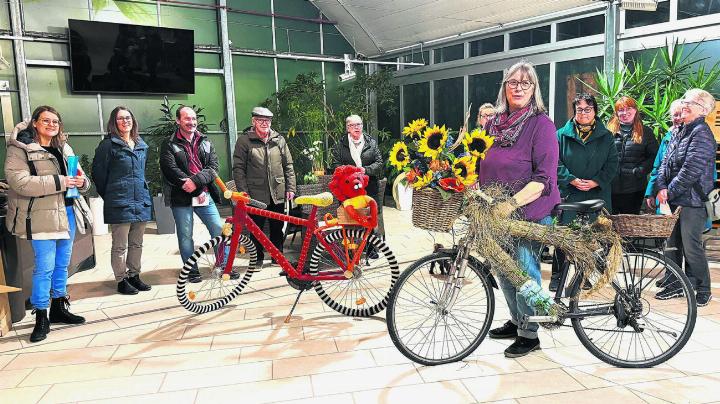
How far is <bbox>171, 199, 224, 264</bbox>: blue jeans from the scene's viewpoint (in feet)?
14.5

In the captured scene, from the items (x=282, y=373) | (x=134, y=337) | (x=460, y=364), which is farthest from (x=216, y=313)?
(x=460, y=364)

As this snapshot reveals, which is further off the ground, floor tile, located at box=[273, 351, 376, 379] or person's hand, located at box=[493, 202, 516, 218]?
person's hand, located at box=[493, 202, 516, 218]

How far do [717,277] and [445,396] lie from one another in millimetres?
3227

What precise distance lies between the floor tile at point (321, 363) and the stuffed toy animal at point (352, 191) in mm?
940

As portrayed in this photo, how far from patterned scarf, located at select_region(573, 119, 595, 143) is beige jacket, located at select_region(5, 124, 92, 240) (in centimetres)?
356

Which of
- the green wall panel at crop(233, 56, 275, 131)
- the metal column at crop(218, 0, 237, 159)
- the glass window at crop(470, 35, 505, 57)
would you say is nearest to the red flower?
the glass window at crop(470, 35, 505, 57)

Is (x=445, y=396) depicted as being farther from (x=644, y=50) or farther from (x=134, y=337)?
(x=644, y=50)

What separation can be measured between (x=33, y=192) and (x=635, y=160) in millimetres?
4416

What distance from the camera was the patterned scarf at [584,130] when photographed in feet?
12.0

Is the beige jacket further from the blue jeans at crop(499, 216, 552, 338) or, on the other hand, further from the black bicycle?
the blue jeans at crop(499, 216, 552, 338)

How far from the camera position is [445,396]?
245cm

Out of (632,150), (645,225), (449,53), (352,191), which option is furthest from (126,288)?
(449,53)

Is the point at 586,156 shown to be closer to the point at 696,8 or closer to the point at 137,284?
the point at 696,8

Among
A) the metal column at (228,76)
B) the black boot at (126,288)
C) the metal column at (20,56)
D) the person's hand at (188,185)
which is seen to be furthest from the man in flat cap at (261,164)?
the metal column at (20,56)
